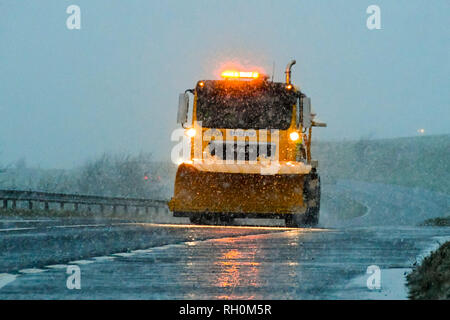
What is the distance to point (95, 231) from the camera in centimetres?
1656

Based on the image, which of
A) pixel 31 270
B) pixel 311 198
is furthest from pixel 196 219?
pixel 31 270

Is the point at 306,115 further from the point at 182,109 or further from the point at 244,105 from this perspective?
the point at 182,109

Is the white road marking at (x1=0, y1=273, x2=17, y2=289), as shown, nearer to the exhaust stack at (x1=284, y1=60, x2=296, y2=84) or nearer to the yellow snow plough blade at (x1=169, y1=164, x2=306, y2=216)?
the yellow snow plough blade at (x1=169, y1=164, x2=306, y2=216)

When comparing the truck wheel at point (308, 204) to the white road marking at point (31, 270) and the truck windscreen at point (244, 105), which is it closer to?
the truck windscreen at point (244, 105)

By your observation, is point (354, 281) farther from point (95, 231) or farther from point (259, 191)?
point (259, 191)

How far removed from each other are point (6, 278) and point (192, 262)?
244 cm

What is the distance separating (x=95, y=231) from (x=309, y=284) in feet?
30.8

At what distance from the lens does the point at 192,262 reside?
9.93m

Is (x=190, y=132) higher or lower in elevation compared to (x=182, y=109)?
lower

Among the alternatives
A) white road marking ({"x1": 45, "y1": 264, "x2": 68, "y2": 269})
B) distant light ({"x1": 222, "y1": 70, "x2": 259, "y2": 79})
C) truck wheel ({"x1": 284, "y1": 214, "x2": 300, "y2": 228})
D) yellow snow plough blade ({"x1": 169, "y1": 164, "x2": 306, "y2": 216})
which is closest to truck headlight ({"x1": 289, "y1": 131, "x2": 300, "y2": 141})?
yellow snow plough blade ({"x1": 169, "y1": 164, "x2": 306, "y2": 216})

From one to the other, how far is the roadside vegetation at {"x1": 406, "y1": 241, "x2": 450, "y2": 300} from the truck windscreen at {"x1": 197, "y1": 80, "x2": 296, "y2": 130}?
11.3m

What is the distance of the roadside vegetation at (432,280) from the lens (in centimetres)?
A: 652

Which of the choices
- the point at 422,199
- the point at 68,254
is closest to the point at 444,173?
the point at 422,199

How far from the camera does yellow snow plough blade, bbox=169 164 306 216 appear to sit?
769 inches
